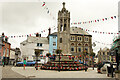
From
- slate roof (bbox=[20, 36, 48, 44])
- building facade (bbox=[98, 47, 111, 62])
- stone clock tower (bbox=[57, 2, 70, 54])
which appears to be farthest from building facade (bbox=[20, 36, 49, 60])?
building facade (bbox=[98, 47, 111, 62])

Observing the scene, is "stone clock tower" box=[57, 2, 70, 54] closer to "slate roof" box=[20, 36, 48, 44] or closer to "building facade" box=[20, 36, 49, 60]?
"building facade" box=[20, 36, 49, 60]

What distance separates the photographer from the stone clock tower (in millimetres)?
23016

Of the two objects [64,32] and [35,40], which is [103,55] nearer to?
[35,40]

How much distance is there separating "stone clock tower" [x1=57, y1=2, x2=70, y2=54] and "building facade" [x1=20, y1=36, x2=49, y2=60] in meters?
24.9

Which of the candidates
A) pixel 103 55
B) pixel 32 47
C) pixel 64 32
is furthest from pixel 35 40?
pixel 103 55

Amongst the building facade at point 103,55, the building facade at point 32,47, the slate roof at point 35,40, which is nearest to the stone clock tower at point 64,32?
the building facade at point 32,47

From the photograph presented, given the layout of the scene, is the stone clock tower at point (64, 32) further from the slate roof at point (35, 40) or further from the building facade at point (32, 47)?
the slate roof at point (35, 40)

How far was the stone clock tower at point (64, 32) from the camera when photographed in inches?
906

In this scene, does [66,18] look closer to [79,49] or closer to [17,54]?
[79,49]

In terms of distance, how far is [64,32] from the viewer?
2316 centimetres

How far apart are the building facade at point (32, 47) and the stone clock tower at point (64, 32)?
24944mm

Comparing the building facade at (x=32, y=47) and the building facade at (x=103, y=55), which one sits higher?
the building facade at (x=32, y=47)

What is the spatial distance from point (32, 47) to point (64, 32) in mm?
26105

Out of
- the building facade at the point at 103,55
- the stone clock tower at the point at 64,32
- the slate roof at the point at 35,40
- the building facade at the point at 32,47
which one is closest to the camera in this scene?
the stone clock tower at the point at 64,32
